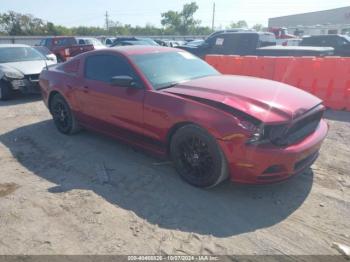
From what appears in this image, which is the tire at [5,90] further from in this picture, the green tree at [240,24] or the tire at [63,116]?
the green tree at [240,24]

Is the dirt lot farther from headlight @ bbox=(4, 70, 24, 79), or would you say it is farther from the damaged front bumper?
headlight @ bbox=(4, 70, 24, 79)

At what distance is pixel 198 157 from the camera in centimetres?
359

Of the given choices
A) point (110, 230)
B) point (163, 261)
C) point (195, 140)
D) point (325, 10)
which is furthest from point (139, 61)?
point (325, 10)

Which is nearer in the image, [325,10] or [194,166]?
[194,166]

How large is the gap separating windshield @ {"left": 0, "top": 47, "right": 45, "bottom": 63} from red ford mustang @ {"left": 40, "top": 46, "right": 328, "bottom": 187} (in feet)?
16.7

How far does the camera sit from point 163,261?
2613mm

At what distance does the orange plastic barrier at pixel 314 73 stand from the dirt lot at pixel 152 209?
8.13 feet

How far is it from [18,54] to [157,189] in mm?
7907

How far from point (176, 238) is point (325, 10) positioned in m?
66.1

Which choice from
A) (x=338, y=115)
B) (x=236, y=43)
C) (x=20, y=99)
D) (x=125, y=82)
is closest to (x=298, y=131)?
(x=125, y=82)

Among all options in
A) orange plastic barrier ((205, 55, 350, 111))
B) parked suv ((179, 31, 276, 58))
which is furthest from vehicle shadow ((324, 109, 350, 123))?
parked suv ((179, 31, 276, 58))

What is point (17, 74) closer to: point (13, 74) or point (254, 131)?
point (13, 74)

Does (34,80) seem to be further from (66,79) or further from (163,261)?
(163,261)

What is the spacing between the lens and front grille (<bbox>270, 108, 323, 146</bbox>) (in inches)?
128
